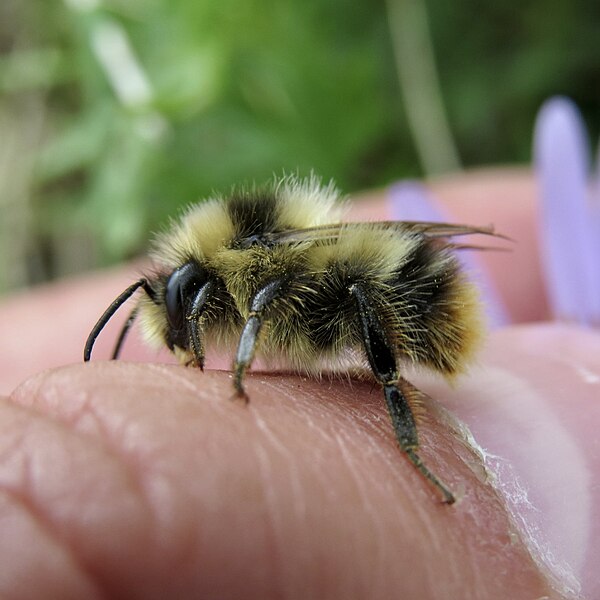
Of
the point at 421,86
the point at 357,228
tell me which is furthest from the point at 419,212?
the point at 421,86

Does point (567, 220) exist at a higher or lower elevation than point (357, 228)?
lower

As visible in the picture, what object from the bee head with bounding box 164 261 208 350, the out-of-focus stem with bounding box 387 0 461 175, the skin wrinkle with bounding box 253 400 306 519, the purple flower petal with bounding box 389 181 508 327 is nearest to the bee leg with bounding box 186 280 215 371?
the bee head with bounding box 164 261 208 350

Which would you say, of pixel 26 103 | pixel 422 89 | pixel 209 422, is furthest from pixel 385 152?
pixel 209 422

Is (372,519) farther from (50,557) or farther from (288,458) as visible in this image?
(50,557)

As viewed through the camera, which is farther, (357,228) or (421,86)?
(421,86)

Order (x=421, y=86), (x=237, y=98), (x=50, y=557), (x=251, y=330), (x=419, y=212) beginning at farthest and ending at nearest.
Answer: (x=421, y=86) < (x=237, y=98) < (x=419, y=212) < (x=251, y=330) < (x=50, y=557)

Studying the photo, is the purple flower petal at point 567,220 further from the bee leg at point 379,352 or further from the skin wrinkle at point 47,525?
the skin wrinkle at point 47,525

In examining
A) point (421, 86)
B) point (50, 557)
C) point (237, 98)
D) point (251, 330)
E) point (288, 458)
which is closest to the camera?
point (50, 557)

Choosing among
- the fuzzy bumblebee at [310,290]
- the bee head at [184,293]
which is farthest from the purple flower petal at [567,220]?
the bee head at [184,293]
